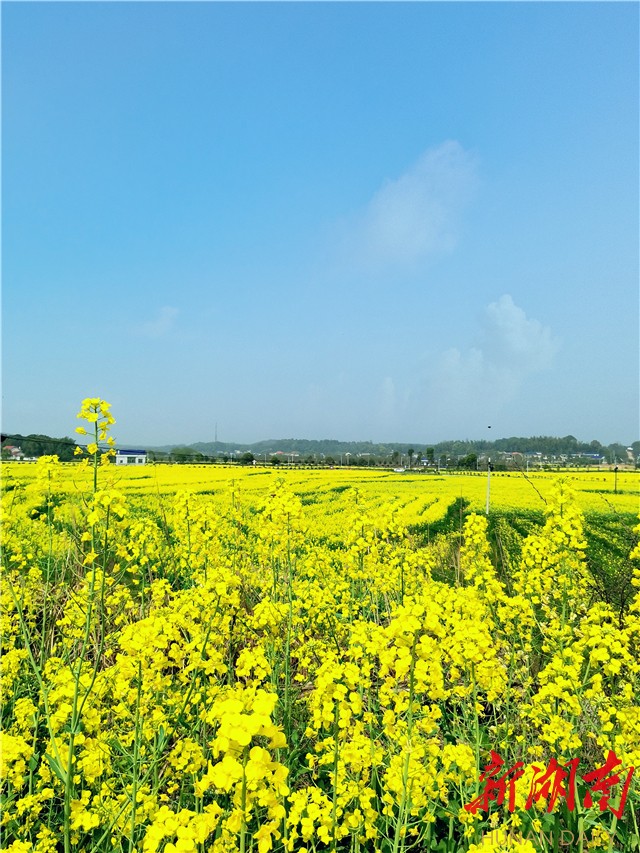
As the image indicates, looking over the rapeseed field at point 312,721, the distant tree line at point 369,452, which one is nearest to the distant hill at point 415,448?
the distant tree line at point 369,452

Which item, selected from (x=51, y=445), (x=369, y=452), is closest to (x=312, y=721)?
(x=51, y=445)

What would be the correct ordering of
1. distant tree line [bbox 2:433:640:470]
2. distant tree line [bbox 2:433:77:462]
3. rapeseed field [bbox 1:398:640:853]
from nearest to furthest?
1. rapeseed field [bbox 1:398:640:853]
2. distant tree line [bbox 2:433:77:462]
3. distant tree line [bbox 2:433:640:470]

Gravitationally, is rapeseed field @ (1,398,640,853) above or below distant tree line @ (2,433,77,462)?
below

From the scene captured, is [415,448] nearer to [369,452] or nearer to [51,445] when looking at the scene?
[369,452]

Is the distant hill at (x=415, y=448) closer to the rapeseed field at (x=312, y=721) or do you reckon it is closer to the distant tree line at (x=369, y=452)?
the distant tree line at (x=369, y=452)

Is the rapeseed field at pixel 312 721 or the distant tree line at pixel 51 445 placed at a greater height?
the distant tree line at pixel 51 445

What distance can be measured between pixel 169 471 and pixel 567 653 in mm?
19664

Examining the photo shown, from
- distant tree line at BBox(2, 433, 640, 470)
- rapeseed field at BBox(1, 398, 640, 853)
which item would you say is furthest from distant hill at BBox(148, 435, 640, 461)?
rapeseed field at BBox(1, 398, 640, 853)

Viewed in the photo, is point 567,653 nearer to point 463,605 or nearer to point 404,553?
point 463,605

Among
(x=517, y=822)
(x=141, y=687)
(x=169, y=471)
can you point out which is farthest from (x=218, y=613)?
(x=169, y=471)

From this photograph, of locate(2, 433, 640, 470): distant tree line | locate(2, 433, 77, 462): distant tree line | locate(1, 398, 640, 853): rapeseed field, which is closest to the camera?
locate(1, 398, 640, 853): rapeseed field

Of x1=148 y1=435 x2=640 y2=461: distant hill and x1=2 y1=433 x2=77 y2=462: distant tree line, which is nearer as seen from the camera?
x1=2 y1=433 x2=77 y2=462: distant tree line

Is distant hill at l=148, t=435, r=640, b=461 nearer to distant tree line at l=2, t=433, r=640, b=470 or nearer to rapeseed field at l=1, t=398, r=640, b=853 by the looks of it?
distant tree line at l=2, t=433, r=640, b=470

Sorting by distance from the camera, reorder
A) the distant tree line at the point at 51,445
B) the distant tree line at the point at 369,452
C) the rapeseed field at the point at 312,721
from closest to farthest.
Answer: the rapeseed field at the point at 312,721, the distant tree line at the point at 51,445, the distant tree line at the point at 369,452
